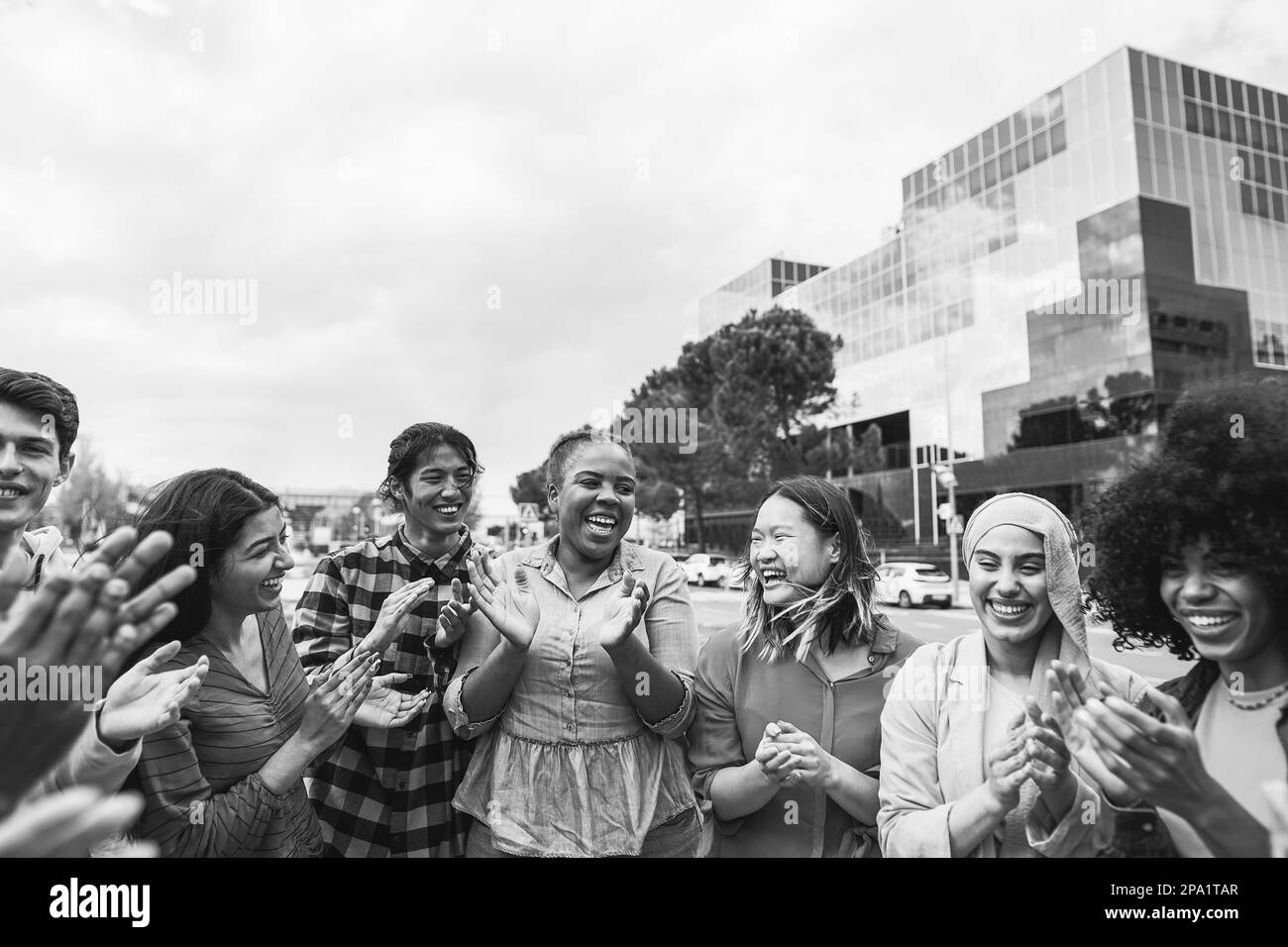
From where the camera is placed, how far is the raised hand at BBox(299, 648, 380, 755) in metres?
2.10

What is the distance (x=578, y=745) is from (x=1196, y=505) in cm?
184

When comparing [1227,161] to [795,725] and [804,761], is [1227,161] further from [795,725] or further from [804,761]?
[804,761]

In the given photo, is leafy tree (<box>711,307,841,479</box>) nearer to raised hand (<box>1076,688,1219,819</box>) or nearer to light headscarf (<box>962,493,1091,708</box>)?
light headscarf (<box>962,493,1091,708</box>)

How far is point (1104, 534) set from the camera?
2.20 meters

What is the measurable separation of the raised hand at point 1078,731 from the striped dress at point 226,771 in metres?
2.03

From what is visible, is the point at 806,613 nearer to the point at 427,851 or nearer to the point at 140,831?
the point at 427,851

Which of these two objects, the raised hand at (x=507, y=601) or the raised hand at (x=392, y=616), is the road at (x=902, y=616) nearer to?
the raised hand at (x=507, y=601)

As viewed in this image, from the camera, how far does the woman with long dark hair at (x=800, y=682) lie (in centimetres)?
216

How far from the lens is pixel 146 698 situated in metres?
1.84

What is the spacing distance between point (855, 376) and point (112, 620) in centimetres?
4173

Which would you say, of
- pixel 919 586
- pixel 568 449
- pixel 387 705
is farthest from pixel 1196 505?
pixel 919 586

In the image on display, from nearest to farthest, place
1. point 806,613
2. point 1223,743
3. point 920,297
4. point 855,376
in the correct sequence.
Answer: point 1223,743 → point 806,613 → point 920,297 → point 855,376

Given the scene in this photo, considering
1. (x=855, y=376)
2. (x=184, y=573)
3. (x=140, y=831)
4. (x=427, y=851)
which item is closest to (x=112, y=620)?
(x=184, y=573)

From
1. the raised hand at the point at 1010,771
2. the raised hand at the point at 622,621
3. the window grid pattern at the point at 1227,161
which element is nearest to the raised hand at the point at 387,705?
the raised hand at the point at 622,621
